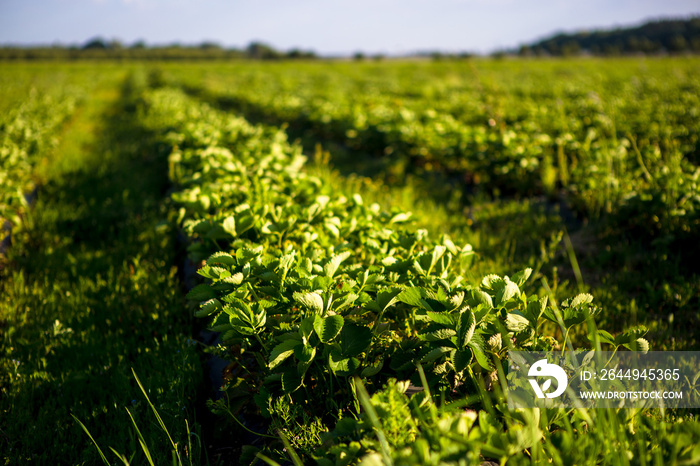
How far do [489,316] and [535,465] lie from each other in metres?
0.59

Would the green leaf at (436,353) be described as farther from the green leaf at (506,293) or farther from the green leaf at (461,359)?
the green leaf at (506,293)

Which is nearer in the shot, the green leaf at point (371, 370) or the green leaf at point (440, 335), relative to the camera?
the green leaf at point (440, 335)

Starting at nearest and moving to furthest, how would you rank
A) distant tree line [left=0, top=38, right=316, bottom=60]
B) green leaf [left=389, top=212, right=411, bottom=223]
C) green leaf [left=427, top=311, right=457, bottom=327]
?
green leaf [left=427, top=311, right=457, bottom=327] < green leaf [left=389, top=212, right=411, bottom=223] < distant tree line [left=0, top=38, right=316, bottom=60]

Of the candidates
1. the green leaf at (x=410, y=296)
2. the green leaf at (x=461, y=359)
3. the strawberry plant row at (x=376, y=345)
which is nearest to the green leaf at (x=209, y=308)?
the strawberry plant row at (x=376, y=345)

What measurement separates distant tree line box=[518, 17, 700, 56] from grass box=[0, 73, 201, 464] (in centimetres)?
7478

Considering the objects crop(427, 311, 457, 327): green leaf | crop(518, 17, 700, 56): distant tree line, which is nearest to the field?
crop(427, 311, 457, 327): green leaf

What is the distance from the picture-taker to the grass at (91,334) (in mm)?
1933

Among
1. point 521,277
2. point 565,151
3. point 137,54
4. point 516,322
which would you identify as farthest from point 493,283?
point 137,54

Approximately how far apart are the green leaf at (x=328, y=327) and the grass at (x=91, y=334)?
25.9 inches

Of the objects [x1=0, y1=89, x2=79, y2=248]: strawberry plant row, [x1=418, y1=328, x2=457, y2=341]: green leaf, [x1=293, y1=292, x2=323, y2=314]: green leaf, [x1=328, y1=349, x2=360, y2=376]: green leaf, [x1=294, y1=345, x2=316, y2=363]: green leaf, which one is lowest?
[x1=328, y1=349, x2=360, y2=376]: green leaf

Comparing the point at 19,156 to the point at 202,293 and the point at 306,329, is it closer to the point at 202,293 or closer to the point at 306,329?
the point at 202,293

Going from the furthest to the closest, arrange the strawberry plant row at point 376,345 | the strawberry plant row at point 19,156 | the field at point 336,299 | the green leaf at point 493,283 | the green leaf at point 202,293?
the strawberry plant row at point 19,156, the green leaf at point 202,293, the green leaf at point 493,283, the field at point 336,299, the strawberry plant row at point 376,345

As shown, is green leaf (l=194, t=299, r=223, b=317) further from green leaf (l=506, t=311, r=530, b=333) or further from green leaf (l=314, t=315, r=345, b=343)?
green leaf (l=506, t=311, r=530, b=333)

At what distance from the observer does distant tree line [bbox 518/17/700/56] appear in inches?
2494
